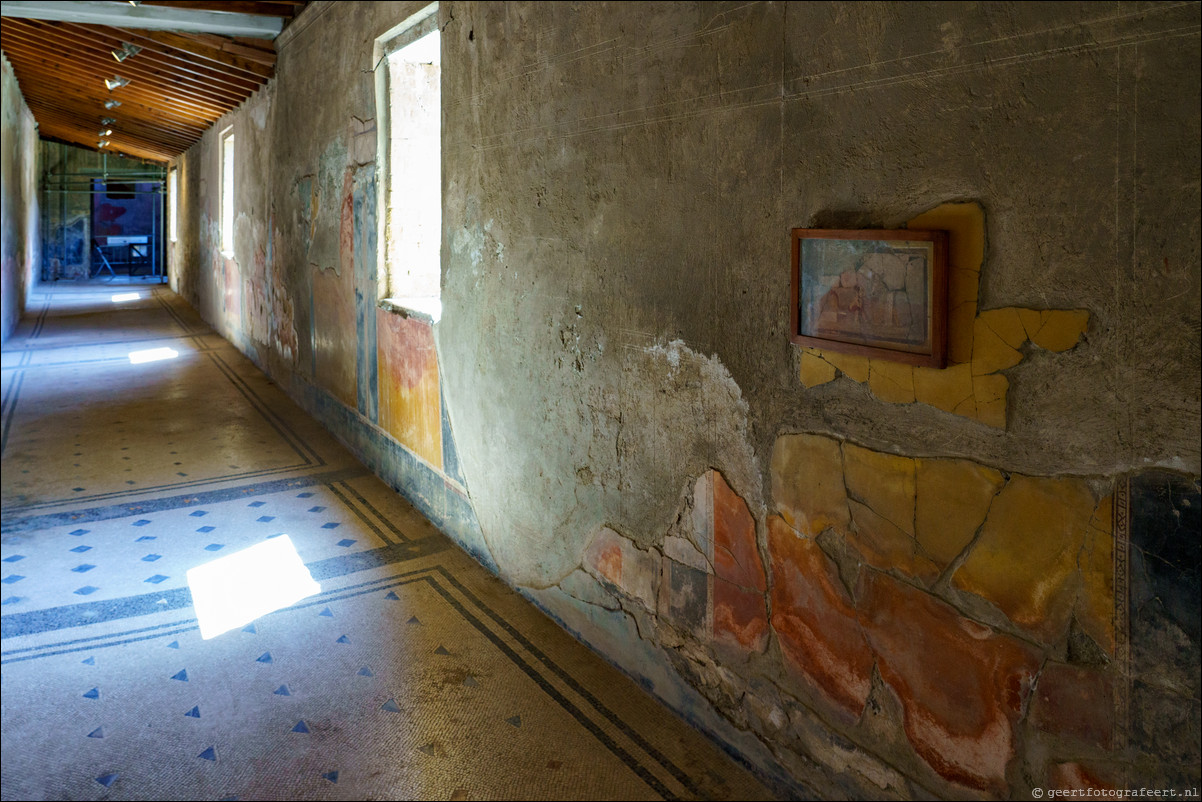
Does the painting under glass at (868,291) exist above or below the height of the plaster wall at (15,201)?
below

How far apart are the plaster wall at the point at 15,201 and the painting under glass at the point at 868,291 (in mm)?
10859

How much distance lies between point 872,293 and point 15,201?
46.8 ft

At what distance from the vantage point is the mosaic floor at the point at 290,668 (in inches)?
92.5

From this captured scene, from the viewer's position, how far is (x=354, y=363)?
5.55 metres

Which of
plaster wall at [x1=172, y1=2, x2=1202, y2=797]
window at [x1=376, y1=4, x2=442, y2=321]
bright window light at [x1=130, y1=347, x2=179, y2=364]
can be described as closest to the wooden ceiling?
window at [x1=376, y1=4, x2=442, y2=321]

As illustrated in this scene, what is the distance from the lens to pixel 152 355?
9570mm

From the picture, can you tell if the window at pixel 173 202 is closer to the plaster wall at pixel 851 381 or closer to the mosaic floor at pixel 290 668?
the mosaic floor at pixel 290 668

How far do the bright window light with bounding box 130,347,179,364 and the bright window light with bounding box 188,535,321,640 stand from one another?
20.2 ft

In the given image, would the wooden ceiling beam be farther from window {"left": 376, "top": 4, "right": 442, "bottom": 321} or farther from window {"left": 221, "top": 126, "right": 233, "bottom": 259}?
window {"left": 376, "top": 4, "right": 442, "bottom": 321}

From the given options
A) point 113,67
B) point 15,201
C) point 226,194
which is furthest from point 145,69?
point 15,201

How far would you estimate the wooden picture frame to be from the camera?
67.3 inches

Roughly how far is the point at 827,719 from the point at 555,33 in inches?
88.2

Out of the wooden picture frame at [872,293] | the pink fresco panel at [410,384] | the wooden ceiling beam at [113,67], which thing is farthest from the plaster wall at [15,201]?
the wooden picture frame at [872,293]

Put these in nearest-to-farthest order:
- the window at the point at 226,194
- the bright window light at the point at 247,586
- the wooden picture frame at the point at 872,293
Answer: the wooden picture frame at the point at 872,293
the bright window light at the point at 247,586
the window at the point at 226,194
